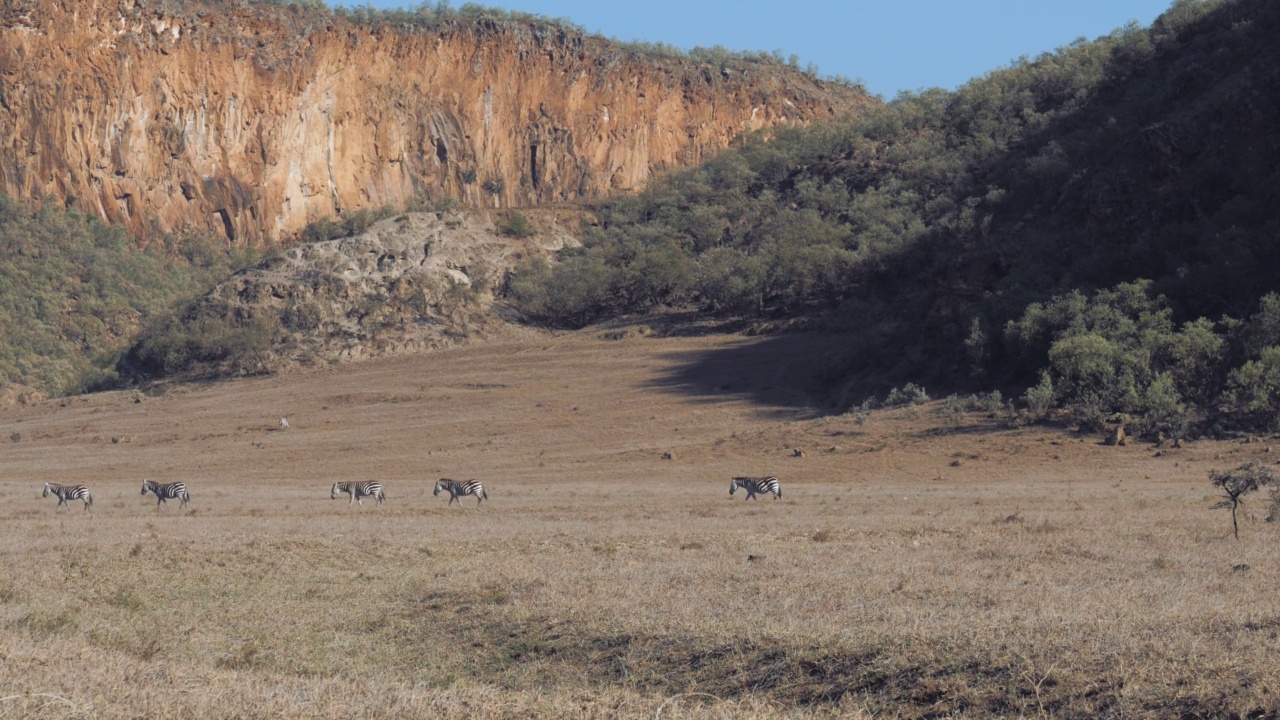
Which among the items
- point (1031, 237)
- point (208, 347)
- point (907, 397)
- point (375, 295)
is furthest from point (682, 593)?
point (375, 295)

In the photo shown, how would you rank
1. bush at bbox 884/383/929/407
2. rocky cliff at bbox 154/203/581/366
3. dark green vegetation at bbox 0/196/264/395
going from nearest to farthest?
1. bush at bbox 884/383/929/407
2. rocky cliff at bbox 154/203/581/366
3. dark green vegetation at bbox 0/196/264/395

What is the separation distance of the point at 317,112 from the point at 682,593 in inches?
3065

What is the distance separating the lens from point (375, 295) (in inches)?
2562

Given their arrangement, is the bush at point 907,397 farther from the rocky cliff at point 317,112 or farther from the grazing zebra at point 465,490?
the rocky cliff at point 317,112

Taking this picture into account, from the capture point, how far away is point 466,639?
1077cm

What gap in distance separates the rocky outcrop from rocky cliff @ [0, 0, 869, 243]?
50.5 feet

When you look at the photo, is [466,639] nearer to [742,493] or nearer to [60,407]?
[742,493]

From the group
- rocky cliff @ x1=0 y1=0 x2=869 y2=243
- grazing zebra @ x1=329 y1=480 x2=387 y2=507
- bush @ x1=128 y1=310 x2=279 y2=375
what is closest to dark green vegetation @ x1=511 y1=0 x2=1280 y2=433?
bush @ x1=128 y1=310 x2=279 y2=375

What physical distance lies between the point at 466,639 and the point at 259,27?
80209 mm

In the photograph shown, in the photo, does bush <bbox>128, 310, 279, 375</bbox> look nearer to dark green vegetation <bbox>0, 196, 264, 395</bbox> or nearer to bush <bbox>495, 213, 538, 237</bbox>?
dark green vegetation <bbox>0, 196, 264, 395</bbox>

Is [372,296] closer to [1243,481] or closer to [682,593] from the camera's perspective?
[1243,481]

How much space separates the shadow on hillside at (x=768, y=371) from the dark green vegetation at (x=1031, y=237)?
0.93 metres

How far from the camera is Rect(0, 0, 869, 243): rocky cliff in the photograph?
76500 mm

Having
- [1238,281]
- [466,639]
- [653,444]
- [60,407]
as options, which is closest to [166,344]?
[60,407]
